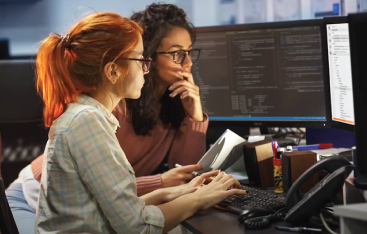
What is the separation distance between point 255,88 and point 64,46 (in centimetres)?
92

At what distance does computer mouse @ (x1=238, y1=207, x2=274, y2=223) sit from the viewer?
1.70m

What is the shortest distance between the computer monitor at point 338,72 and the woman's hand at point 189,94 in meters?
0.48

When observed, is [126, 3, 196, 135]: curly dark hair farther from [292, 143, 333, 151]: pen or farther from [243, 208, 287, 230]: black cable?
[243, 208, 287, 230]: black cable

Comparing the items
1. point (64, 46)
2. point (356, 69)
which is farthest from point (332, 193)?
point (64, 46)

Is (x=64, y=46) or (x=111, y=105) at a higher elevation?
(x=64, y=46)

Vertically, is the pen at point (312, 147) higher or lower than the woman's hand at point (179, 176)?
higher

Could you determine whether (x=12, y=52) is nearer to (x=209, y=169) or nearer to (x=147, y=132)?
(x=147, y=132)

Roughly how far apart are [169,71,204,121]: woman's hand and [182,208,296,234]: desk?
63 centimetres

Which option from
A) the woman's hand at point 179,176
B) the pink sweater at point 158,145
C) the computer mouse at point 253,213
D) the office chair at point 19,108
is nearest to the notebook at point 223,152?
the woman's hand at point 179,176

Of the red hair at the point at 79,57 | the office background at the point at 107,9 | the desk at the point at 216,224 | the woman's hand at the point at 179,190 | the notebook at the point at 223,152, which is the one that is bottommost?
the desk at the point at 216,224

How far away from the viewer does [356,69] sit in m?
1.41

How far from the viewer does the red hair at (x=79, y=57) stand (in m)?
1.75

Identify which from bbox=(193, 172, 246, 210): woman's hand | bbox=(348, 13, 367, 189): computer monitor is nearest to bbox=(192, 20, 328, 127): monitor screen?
bbox=(193, 172, 246, 210): woman's hand

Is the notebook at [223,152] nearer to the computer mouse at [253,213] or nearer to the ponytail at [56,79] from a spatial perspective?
the computer mouse at [253,213]
